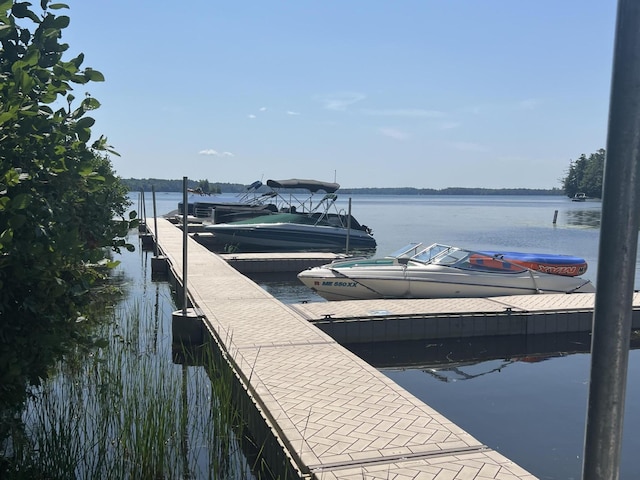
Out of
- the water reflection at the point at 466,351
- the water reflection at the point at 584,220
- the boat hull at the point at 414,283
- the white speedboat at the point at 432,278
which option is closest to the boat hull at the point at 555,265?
the white speedboat at the point at 432,278

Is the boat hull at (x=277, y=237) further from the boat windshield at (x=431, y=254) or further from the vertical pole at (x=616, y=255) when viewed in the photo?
the vertical pole at (x=616, y=255)

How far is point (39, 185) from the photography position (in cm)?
317

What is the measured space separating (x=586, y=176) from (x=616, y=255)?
128006 mm

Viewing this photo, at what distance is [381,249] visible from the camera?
2830 cm

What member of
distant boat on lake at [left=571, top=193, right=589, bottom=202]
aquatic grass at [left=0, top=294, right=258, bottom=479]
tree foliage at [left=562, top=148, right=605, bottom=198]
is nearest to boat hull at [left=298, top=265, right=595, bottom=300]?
aquatic grass at [left=0, top=294, right=258, bottom=479]

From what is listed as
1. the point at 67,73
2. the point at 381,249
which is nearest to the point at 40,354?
the point at 67,73

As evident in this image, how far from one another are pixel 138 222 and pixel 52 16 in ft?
4.08

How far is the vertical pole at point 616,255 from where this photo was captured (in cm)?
153

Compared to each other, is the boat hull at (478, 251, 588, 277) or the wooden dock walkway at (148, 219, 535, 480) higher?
the boat hull at (478, 251, 588, 277)

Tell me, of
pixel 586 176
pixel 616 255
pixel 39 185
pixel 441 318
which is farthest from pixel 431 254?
pixel 586 176

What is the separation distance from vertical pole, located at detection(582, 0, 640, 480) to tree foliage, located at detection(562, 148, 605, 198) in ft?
384

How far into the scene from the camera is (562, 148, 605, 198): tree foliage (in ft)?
376

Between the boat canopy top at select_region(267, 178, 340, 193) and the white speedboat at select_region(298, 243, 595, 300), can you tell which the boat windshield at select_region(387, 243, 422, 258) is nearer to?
the white speedboat at select_region(298, 243, 595, 300)

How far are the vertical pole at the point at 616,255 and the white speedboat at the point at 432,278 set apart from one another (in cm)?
1033
